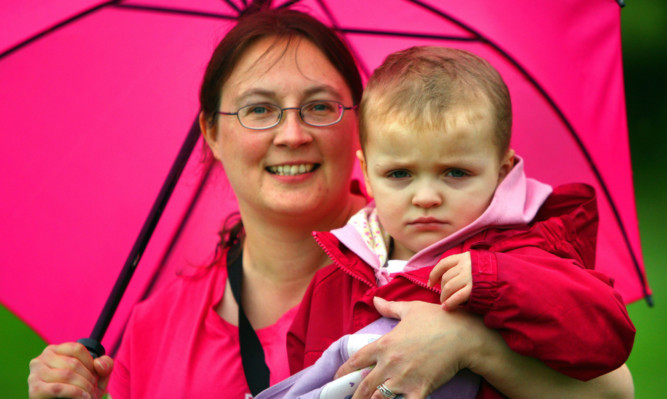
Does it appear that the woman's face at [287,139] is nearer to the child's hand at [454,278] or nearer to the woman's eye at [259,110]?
the woman's eye at [259,110]

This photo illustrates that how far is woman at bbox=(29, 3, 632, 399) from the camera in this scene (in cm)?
270

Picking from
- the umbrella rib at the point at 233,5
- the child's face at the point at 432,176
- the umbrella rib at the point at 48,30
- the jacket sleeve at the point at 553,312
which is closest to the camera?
the jacket sleeve at the point at 553,312

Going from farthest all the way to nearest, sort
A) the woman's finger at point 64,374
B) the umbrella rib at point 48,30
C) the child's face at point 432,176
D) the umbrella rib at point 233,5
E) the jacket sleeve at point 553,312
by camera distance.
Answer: the umbrella rib at point 233,5 → the umbrella rib at point 48,30 → the woman's finger at point 64,374 → the child's face at point 432,176 → the jacket sleeve at point 553,312

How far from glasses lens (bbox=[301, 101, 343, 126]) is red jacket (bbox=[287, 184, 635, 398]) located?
2.26ft

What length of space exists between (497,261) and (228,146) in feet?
4.36

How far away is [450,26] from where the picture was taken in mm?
2701

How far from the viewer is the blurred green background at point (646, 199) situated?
5.05 metres

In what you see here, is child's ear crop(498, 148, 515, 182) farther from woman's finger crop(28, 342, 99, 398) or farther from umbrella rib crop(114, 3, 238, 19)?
woman's finger crop(28, 342, 99, 398)

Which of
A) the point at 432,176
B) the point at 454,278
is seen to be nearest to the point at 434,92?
the point at 432,176

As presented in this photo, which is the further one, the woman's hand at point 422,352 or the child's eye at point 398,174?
the child's eye at point 398,174

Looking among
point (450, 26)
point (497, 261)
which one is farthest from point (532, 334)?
point (450, 26)

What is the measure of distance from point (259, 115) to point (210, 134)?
0.31 metres

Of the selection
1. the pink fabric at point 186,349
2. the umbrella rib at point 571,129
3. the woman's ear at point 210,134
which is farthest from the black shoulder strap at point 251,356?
the umbrella rib at point 571,129

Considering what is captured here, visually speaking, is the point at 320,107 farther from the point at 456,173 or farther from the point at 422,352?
the point at 422,352
